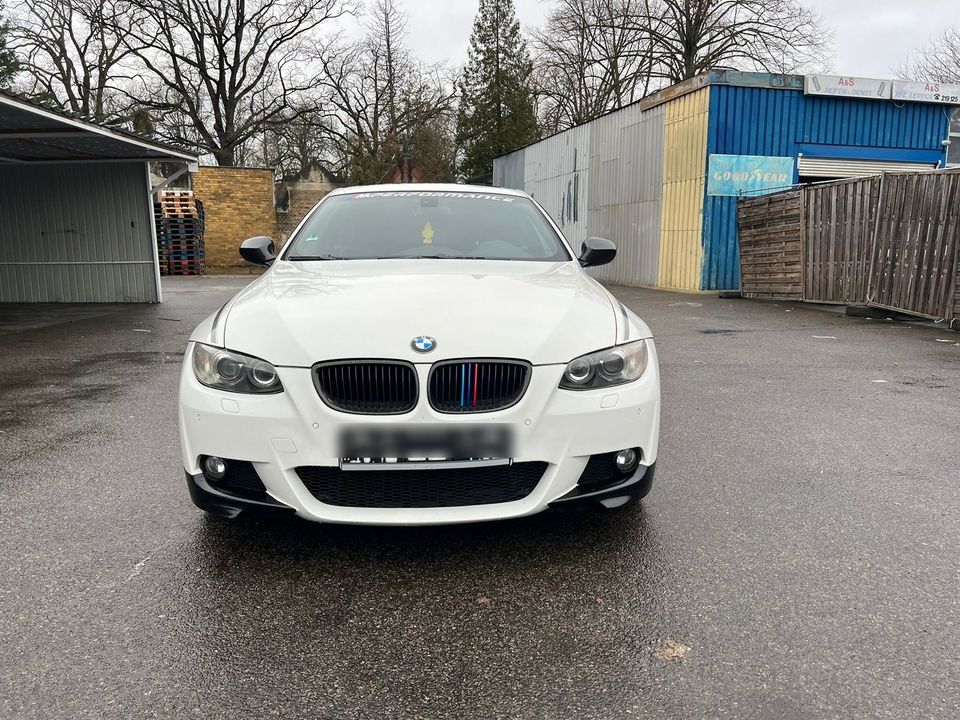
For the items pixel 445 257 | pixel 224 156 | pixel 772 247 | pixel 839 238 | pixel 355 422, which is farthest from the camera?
pixel 224 156

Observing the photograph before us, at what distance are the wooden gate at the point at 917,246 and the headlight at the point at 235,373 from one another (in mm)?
9986

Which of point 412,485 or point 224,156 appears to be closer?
point 412,485

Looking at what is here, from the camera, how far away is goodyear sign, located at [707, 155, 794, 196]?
647 inches

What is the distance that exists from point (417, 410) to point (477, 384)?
0.24 metres

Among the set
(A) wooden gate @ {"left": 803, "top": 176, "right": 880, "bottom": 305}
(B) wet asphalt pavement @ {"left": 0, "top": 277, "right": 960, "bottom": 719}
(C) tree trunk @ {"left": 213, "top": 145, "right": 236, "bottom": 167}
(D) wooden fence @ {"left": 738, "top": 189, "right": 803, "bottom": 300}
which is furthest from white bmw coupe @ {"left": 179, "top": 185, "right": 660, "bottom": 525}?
(C) tree trunk @ {"left": 213, "top": 145, "right": 236, "bottom": 167}

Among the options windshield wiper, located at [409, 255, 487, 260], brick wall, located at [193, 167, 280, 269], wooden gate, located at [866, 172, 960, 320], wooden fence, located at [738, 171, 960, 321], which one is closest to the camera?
windshield wiper, located at [409, 255, 487, 260]

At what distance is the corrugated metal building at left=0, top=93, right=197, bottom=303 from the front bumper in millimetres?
13356

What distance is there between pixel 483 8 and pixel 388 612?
4631 cm

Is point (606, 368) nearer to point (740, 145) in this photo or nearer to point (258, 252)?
point (258, 252)

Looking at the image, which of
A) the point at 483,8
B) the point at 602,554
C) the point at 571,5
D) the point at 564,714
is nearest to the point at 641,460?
the point at 602,554

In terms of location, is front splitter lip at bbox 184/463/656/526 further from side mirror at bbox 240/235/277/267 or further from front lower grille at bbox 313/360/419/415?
side mirror at bbox 240/235/277/267

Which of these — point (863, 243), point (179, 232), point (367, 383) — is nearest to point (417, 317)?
point (367, 383)

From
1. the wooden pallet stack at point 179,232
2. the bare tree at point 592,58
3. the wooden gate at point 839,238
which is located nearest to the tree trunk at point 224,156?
the wooden pallet stack at point 179,232

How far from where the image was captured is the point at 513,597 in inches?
103
